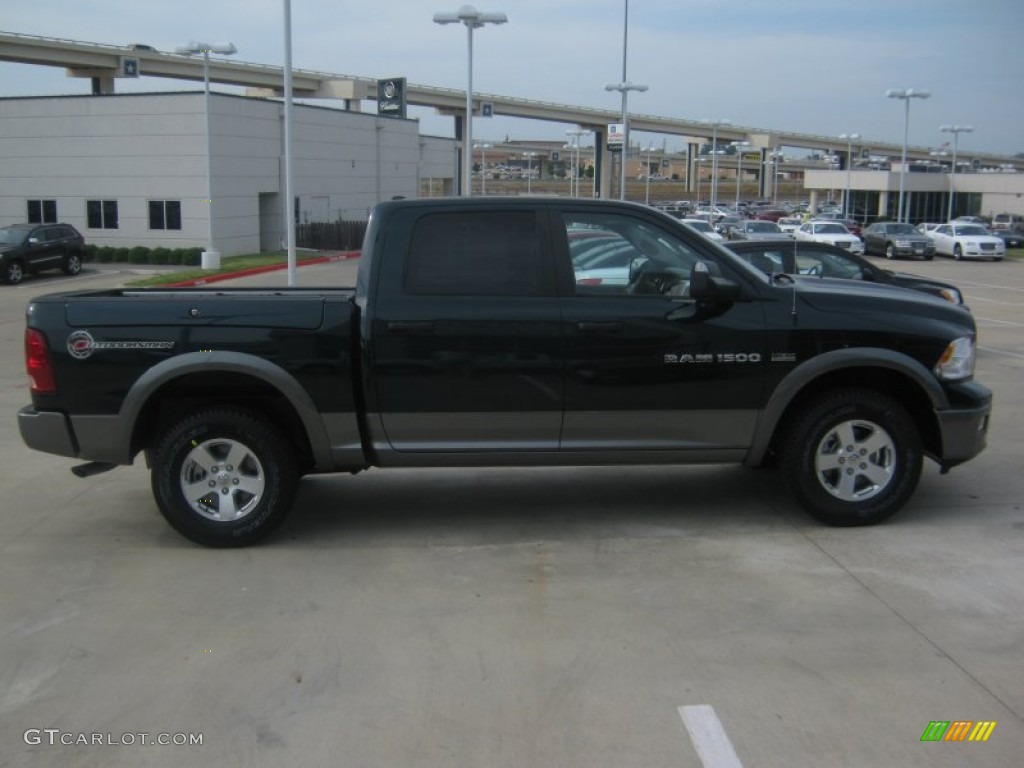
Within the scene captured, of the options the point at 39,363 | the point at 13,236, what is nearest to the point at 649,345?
the point at 39,363

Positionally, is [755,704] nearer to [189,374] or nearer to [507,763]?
[507,763]

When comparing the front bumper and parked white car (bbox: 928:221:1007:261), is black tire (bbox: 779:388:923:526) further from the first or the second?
parked white car (bbox: 928:221:1007:261)

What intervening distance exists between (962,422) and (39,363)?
5341 mm

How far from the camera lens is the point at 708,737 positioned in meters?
3.68

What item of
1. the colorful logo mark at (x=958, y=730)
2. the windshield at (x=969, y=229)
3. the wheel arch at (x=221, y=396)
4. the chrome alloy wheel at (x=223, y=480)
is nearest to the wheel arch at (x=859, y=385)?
the colorful logo mark at (x=958, y=730)

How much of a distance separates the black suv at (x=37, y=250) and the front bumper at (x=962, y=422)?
27.7 m

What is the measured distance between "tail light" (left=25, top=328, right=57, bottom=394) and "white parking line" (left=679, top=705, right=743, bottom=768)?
12.7ft

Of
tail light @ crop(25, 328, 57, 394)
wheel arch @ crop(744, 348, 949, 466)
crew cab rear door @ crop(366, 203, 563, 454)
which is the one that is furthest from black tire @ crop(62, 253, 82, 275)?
wheel arch @ crop(744, 348, 949, 466)

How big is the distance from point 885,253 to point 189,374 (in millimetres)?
43551

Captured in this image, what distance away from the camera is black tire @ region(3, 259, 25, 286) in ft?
91.5

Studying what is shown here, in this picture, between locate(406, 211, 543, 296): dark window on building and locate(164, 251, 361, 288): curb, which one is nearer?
locate(406, 211, 543, 296): dark window on building

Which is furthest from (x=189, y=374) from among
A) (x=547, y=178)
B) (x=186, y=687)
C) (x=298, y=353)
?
(x=547, y=178)

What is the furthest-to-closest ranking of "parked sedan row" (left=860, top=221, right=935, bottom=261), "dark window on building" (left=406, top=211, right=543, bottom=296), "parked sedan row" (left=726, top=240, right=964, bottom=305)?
"parked sedan row" (left=860, top=221, right=935, bottom=261), "parked sedan row" (left=726, top=240, right=964, bottom=305), "dark window on building" (left=406, top=211, right=543, bottom=296)

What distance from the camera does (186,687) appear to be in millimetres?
4137
